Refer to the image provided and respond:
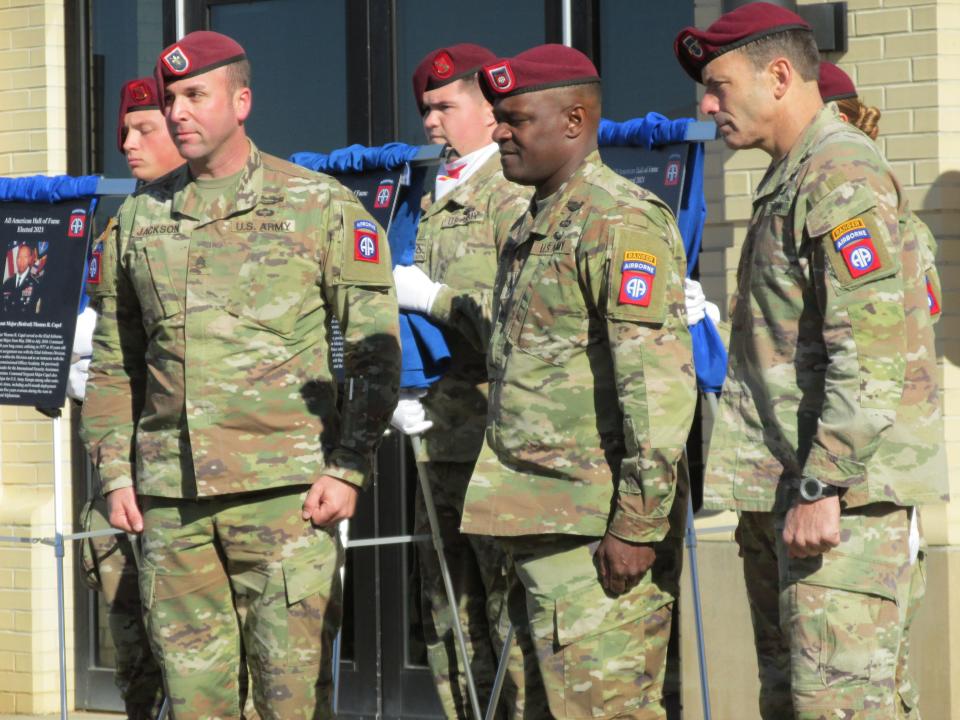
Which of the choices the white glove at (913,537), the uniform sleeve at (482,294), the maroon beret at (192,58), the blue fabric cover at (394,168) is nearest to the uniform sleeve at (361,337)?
the maroon beret at (192,58)

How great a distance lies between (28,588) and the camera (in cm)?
712

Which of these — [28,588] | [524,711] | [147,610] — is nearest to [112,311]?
[147,610]

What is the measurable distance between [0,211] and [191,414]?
2567mm

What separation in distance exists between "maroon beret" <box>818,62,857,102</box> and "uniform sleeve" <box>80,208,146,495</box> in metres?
2.04

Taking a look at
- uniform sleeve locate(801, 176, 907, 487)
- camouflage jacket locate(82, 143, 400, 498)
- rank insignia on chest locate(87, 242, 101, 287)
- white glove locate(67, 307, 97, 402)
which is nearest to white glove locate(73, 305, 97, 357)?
white glove locate(67, 307, 97, 402)

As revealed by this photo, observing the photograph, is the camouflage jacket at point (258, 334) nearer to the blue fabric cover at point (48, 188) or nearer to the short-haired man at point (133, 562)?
the short-haired man at point (133, 562)

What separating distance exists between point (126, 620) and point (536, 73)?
9.03ft

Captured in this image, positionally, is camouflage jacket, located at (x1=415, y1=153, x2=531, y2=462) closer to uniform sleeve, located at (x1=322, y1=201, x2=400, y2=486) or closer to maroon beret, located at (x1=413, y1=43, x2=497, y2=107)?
maroon beret, located at (x1=413, y1=43, x2=497, y2=107)

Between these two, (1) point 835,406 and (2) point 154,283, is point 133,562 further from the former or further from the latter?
(1) point 835,406

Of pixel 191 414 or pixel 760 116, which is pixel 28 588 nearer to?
pixel 191 414

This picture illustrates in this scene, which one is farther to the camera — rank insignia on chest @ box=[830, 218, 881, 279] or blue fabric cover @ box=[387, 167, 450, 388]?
blue fabric cover @ box=[387, 167, 450, 388]

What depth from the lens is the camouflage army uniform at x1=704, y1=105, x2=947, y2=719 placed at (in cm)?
334

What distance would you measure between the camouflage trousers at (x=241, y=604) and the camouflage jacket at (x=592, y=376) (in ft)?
1.76

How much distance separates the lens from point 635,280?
3611mm
